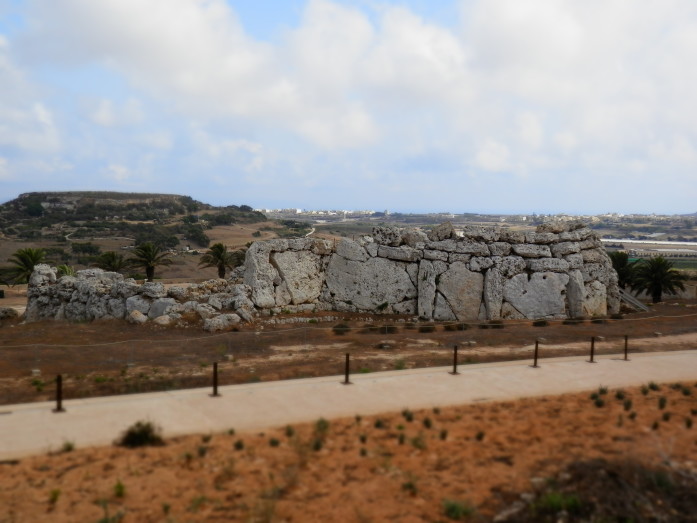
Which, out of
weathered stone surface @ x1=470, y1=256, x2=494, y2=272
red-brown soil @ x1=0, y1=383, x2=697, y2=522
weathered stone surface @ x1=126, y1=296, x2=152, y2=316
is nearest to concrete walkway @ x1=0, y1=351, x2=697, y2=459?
red-brown soil @ x1=0, y1=383, x2=697, y2=522

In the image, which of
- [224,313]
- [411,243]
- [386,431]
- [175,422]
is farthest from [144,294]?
[386,431]

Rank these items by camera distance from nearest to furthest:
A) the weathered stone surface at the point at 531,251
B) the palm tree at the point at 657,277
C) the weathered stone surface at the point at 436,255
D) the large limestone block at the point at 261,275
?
the large limestone block at the point at 261,275, the weathered stone surface at the point at 531,251, the weathered stone surface at the point at 436,255, the palm tree at the point at 657,277

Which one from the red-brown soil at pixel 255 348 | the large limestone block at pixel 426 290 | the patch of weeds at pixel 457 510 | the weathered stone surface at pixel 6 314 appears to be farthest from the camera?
the weathered stone surface at pixel 6 314

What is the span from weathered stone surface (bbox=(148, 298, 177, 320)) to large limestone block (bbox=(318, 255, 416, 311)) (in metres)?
7.60

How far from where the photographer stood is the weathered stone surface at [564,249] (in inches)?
1026

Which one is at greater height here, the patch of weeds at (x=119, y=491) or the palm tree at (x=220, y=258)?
the palm tree at (x=220, y=258)

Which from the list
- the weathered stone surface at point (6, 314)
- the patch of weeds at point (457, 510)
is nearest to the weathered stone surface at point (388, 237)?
the weathered stone surface at point (6, 314)

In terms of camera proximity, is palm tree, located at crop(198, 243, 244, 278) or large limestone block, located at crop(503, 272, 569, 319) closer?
large limestone block, located at crop(503, 272, 569, 319)

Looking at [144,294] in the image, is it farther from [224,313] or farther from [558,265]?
[558,265]

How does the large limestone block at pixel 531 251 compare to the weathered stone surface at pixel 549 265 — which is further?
the large limestone block at pixel 531 251

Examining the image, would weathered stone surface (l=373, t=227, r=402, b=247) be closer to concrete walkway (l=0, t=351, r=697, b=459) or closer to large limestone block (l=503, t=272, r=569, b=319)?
large limestone block (l=503, t=272, r=569, b=319)

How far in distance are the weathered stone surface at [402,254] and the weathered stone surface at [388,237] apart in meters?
0.48

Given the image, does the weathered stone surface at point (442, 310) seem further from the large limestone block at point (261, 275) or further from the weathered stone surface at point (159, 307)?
the weathered stone surface at point (159, 307)

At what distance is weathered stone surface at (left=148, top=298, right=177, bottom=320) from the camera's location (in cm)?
2267
